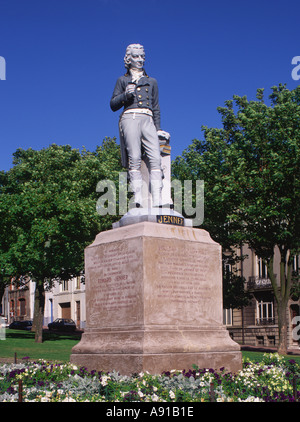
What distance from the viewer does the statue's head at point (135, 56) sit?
12.1 m

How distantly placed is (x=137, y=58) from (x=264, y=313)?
40887 millimetres

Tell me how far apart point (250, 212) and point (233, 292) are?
10808mm

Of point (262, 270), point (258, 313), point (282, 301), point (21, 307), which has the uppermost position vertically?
point (262, 270)

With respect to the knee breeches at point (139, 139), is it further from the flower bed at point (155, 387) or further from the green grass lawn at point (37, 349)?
the green grass lawn at point (37, 349)

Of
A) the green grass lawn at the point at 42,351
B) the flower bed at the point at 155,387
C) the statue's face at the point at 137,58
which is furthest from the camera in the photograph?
the green grass lawn at the point at 42,351

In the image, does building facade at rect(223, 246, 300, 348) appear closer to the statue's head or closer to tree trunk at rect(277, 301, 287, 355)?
tree trunk at rect(277, 301, 287, 355)

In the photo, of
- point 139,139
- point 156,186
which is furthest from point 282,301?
point 139,139

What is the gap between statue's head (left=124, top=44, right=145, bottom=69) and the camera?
12.1 meters

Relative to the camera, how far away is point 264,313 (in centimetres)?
5000

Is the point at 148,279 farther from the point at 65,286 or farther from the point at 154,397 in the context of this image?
the point at 65,286

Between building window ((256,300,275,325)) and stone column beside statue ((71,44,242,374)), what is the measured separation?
3872 cm

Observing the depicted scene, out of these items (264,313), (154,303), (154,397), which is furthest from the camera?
(264,313)

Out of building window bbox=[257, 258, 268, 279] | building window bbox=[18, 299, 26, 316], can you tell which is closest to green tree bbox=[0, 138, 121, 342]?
building window bbox=[257, 258, 268, 279]

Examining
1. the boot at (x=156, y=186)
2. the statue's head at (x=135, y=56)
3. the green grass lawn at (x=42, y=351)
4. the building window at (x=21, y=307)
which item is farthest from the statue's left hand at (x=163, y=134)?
the building window at (x=21, y=307)
